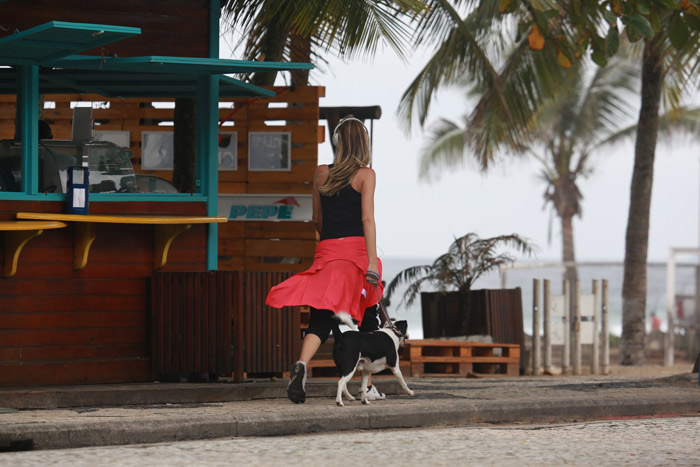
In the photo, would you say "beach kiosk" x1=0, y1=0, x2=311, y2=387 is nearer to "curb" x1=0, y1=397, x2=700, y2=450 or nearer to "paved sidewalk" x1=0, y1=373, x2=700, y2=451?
"paved sidewalk" x1=0, y1=373, x2=700, y2=451

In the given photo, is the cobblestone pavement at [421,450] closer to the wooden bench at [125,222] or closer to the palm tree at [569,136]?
the wooden bench at [125,222]

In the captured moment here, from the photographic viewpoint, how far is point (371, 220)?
8289 millimetres

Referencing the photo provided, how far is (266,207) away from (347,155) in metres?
5.18

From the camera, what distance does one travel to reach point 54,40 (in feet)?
26.3

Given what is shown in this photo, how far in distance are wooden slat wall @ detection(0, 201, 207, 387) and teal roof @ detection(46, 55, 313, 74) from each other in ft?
3.59

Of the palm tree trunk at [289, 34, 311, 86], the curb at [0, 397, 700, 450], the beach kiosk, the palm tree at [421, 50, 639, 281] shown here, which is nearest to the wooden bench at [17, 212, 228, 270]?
the beach kiosk

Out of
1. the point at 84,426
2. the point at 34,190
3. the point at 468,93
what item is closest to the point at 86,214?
the point at 34,190

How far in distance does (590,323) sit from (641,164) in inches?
154

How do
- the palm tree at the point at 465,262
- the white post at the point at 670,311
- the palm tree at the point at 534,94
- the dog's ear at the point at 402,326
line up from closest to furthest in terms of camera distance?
the dog's ear at the point at 402,326 → the palm tree at the point at 465,262 → the palm tree at the point at 534,94 → the white post at the point at 670,311

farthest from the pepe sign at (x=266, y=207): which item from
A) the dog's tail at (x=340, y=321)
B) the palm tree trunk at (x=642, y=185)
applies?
the palm tree trunk at (x=642, y=185)

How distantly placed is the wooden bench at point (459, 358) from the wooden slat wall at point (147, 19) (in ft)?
17.1

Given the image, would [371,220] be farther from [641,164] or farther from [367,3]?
[641,164]

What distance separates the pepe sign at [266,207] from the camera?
44.3ft

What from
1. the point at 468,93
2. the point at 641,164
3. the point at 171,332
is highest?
the point at 468,93
